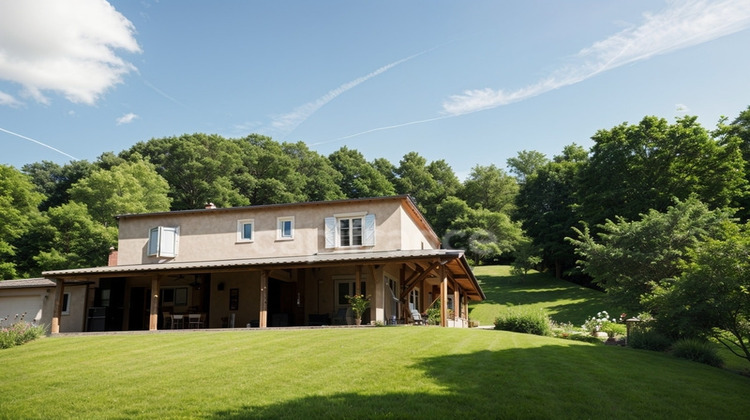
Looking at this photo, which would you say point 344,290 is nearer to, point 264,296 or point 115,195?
point 264,296

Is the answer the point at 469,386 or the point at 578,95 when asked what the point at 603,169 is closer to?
the point at 578,95

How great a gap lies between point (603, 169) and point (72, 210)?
41713 millimetres

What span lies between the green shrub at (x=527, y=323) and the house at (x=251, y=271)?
2816 mm

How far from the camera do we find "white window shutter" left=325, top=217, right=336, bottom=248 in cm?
2372

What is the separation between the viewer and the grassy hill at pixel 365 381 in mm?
8016

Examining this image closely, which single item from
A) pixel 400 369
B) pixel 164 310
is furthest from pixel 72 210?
pixel 400 369

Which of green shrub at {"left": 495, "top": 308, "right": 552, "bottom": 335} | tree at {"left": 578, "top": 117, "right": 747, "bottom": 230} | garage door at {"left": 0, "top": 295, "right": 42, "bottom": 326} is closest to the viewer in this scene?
green shrub at {"left": 495, "top": 308, "right": 552, "bottom": 335}

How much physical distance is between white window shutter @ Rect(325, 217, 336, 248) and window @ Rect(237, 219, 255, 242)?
12.3 feet

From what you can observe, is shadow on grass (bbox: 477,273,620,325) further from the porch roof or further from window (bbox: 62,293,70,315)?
window (bbox: 62,293,70,315)

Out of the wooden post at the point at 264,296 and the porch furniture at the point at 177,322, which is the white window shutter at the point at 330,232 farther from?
the porch furniture at the point at 177,322

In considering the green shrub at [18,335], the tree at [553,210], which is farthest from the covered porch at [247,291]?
the tree at [553,210]

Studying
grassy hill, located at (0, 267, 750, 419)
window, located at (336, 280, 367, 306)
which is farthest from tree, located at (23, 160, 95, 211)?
grassy hill, located at (0, 267, 750, 419)

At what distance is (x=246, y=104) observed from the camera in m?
23.2

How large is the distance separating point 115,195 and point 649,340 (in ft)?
136
